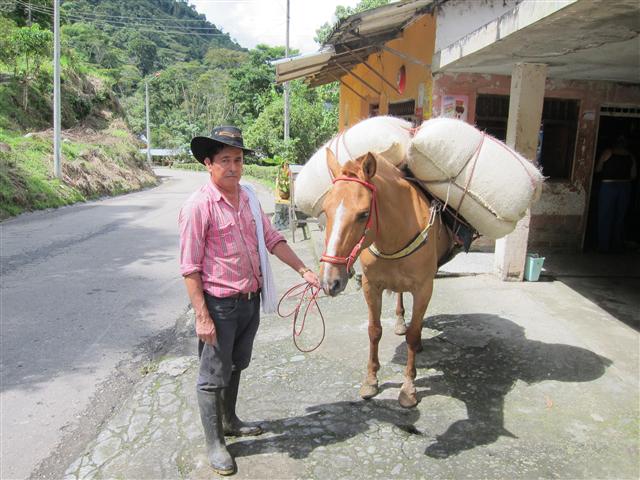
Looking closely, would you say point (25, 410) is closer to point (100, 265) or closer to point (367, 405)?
point (367, 405)

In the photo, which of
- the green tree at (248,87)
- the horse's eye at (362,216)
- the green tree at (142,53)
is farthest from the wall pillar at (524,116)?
the green tree at (142,53)

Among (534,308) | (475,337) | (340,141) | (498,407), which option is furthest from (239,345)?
(534,308)

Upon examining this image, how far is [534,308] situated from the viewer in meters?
5.38

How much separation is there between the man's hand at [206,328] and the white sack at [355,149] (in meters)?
1.45

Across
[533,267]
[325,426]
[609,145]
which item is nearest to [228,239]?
[325,426]

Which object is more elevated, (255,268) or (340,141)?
(340,141)

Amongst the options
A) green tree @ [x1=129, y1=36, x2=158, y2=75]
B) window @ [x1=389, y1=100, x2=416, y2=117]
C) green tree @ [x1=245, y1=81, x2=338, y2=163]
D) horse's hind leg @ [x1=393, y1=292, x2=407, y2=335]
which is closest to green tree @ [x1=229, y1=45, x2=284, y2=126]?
green tree @ [x1=245, y1=81, x2=338, y2=163]

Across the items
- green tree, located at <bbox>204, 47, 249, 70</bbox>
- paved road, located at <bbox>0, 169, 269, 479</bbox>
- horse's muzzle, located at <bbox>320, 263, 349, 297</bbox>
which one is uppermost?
green tree, located at <bbox>204, 47, 249, 70</bbox>

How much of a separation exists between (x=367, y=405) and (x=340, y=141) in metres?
1.98

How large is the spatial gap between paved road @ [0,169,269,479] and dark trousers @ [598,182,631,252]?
22.3 ft

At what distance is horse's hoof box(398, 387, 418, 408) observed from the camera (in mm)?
3480

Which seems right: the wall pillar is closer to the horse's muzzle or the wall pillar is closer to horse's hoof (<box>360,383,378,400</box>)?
horse's hoof (<box>360,383,378,400</box>)

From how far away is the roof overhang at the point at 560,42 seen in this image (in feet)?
11.5

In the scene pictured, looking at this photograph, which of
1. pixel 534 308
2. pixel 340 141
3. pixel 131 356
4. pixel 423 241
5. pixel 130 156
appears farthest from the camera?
A: pixel 130 156
